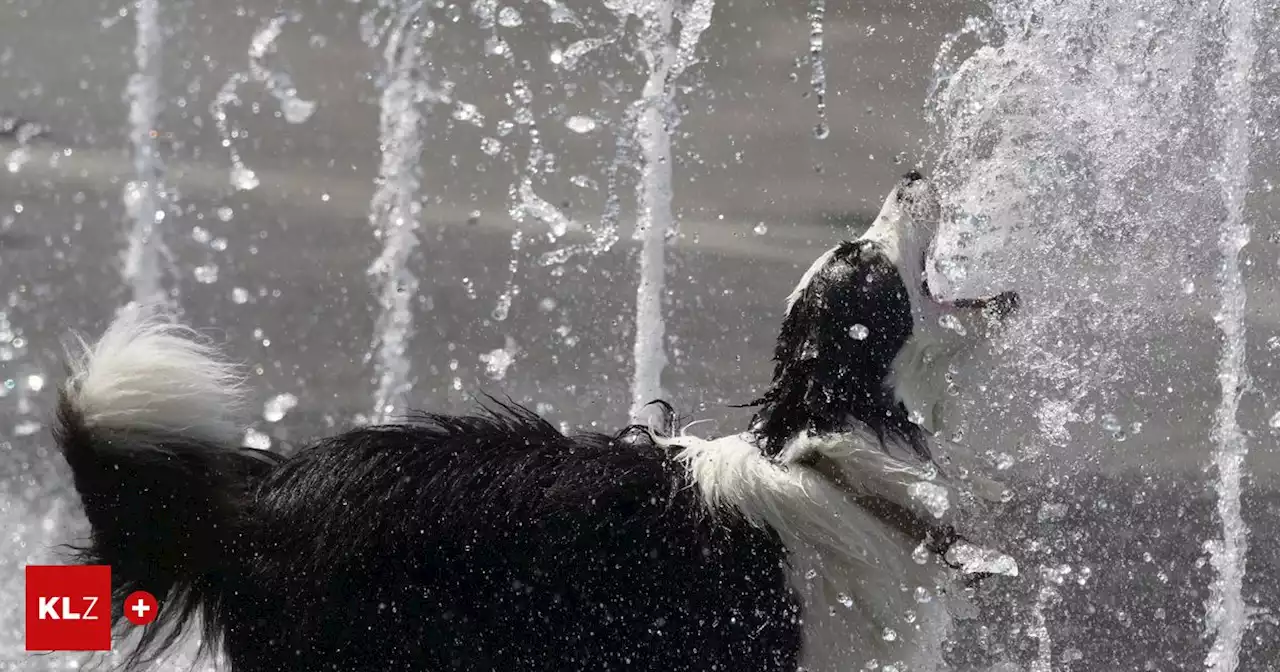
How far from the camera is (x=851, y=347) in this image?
5.22 feet

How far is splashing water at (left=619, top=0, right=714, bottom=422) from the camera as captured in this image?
232 cm

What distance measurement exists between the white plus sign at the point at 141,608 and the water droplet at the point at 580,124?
1458mm

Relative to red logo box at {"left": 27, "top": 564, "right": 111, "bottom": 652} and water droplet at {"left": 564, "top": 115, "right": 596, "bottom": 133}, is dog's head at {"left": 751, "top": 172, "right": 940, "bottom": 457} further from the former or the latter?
red logo box at {"left": 27, "top": 564, "right": 111, "bottom": 652}

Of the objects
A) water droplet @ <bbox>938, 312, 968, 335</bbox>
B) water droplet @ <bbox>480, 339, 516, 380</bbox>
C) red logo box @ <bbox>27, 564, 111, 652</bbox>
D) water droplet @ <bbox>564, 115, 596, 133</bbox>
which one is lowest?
red logo box @ <bbox>27, 564, 111, 652</bbox>

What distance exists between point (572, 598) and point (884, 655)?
544 millimetres

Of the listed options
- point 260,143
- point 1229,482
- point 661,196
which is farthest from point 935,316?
point 260,143

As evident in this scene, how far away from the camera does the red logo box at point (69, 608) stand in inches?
59.8

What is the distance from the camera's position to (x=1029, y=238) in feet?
6.81

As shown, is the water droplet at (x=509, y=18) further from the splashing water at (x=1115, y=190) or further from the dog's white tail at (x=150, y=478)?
the dog's white tail at (x=150, y=478)

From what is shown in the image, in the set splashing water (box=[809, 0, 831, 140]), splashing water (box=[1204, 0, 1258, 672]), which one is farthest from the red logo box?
splashing water (box=[1204, 0, 1258, 672])

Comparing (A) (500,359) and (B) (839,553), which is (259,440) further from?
(B) (839,553)

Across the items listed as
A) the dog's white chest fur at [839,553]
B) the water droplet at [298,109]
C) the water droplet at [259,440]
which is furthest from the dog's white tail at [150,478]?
the water droplet at [298,109]

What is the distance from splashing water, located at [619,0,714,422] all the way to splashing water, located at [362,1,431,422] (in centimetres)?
56

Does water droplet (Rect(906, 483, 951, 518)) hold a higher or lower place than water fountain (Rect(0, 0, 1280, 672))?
lower
